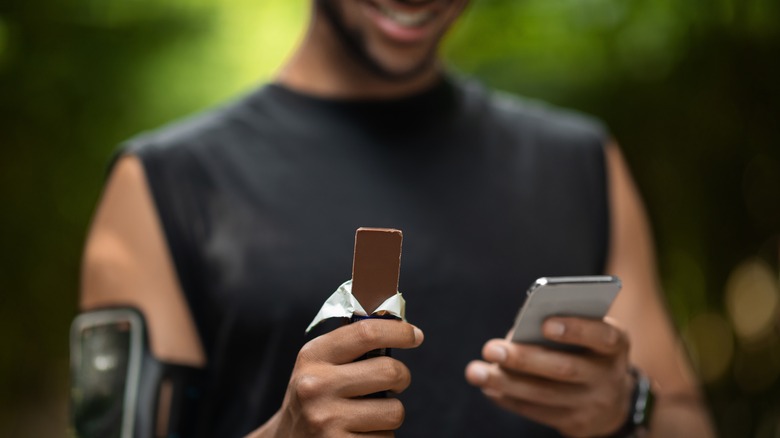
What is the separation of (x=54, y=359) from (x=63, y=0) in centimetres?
61

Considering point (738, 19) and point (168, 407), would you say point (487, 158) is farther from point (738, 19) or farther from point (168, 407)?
point (738, 19)

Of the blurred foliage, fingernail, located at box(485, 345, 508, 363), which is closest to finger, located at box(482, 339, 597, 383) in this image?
fingernail, located at box(485, 345, 508, 363)

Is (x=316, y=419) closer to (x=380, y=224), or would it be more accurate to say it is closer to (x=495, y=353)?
(x=495, y=353)

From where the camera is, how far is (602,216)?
81 cm

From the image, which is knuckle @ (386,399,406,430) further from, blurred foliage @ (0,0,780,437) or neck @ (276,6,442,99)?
blurred foliage @ (0,0,780,437)

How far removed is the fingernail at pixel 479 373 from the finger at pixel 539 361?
0.03ft

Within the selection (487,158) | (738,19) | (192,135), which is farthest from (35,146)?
(738,19)

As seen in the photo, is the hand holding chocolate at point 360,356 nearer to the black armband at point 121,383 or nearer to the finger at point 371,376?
the finger at point 371,376

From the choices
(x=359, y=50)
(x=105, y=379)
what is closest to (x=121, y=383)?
(x=105, y=379)

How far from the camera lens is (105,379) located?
2.12ft

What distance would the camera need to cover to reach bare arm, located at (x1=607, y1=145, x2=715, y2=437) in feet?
2.54

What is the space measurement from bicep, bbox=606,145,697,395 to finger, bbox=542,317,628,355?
7.8 inches

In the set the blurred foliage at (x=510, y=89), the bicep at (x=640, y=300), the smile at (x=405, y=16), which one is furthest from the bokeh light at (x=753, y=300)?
the smile at (x=405, y=16)

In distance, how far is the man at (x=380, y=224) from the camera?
70cm
